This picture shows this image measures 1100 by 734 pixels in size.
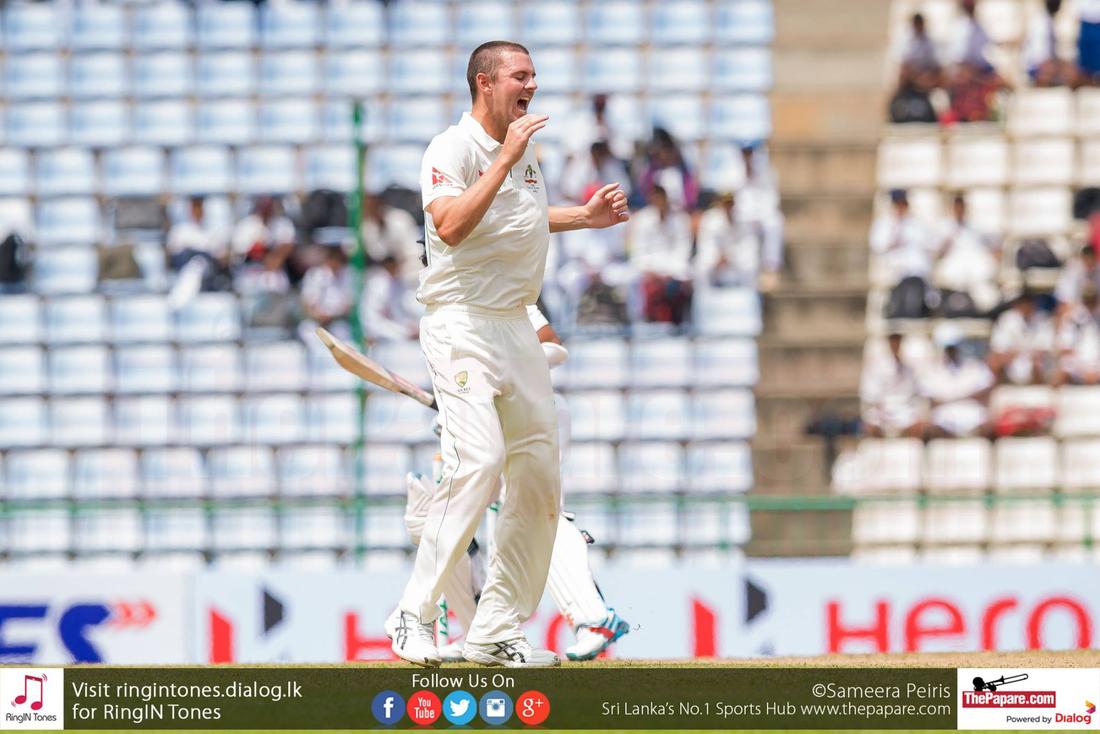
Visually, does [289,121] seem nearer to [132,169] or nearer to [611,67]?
[132,169]

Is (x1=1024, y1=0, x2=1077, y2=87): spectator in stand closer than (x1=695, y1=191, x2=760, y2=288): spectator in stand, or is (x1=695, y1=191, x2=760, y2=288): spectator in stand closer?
(x1=695, y1=191, x2=760, y2=288): spectator in stand

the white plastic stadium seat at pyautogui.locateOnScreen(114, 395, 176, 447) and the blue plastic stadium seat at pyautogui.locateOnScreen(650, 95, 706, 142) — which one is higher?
the blue plastic stadium seat at pyautogui.locateOnScreen(650, 95, 706, 142)

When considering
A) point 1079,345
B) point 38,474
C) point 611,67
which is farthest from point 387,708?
point 611,67

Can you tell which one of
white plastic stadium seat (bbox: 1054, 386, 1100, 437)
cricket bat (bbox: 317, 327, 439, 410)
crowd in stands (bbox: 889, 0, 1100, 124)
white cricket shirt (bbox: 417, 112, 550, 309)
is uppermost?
crowd in stands (bbox: 889, 0, 1100, 124)

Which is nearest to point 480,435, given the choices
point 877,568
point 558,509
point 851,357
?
point 558,509

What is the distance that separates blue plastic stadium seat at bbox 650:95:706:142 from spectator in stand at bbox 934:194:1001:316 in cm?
214

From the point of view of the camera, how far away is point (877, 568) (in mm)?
12594

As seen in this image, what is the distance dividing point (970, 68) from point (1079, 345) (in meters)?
2.78

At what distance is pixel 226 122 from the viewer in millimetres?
17266

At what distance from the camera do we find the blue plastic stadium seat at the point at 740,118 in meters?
16.6

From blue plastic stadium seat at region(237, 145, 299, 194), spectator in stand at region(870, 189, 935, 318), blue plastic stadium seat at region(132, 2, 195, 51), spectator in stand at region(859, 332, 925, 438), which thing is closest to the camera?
spectator in stand at region(859, 332, 925, 438)

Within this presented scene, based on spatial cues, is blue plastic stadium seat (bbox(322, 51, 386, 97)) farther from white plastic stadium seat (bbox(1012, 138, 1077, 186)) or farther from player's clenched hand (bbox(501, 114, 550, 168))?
player's clenched hand (bbox(501, 114, 550, 168))

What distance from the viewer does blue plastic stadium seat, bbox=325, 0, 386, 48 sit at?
17344mm

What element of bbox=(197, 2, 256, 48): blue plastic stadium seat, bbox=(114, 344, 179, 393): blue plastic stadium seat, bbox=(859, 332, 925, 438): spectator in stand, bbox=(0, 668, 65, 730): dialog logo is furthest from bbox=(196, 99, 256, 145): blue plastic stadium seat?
bbox=(0, 668, 65, 730): dialog logo
